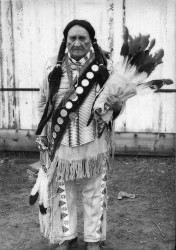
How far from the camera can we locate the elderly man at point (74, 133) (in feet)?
10.7

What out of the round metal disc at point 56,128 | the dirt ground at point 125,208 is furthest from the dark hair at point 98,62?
the dirt ground at point 125,208

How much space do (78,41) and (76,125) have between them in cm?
58

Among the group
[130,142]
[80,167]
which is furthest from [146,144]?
[80,167]

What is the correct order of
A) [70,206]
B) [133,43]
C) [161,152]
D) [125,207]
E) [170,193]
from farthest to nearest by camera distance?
[161,152] → [170,193] → [125,207] → [70,206] → [133,43]

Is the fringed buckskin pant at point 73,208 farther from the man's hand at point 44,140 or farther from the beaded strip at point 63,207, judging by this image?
the man's hand at point 44,140

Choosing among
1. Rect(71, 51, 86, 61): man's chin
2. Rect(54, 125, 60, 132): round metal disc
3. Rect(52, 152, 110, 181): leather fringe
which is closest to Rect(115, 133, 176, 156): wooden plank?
Rect(52, 152, 110, 181): leather fringe

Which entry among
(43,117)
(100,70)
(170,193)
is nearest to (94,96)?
(100,70)

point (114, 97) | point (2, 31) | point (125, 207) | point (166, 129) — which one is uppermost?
point (2, 31)

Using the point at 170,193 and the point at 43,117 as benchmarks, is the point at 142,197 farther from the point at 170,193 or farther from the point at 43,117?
the point at 43,117

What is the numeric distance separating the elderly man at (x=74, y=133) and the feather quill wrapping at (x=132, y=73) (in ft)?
0.23

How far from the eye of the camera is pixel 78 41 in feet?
10.5

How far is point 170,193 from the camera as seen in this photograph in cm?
495

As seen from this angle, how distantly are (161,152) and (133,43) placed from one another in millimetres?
3289

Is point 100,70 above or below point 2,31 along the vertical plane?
below
